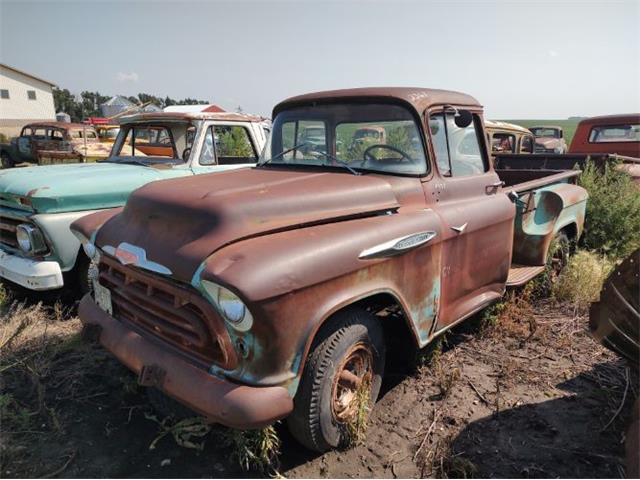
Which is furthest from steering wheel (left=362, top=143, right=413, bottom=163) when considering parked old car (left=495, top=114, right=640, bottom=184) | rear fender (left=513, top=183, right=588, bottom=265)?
parked old car (left=495, top=114, right=640, bottom=184)

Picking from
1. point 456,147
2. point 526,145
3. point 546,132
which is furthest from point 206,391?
point 546,132

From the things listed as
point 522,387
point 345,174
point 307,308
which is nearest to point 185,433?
point 307,308

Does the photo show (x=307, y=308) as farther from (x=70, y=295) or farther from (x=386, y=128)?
(x=70, y=295)

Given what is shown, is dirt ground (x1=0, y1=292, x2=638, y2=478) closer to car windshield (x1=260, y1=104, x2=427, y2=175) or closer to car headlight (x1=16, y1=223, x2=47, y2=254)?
car headlight (x1=16, y1=223, x2=47, y2=254)

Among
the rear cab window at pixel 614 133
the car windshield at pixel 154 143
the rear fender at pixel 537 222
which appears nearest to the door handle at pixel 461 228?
the rear fender at pixel 537 222

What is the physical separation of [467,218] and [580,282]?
2.17 m

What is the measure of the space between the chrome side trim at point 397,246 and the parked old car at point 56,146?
13.3 m

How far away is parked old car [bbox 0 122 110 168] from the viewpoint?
45.9ft

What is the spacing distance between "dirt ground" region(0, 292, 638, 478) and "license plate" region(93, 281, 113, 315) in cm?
62

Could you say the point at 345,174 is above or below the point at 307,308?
above

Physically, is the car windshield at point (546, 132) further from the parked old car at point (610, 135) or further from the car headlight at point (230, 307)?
the car headlight at point (230, 307)

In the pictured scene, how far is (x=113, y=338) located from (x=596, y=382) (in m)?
3.22

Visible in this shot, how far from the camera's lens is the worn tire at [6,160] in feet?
56.7

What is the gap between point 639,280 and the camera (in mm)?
2375
